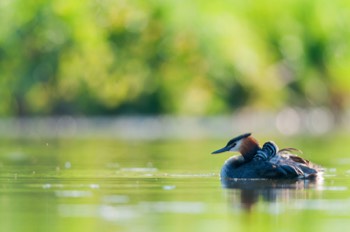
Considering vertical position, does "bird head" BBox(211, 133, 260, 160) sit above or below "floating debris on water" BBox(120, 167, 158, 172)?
above

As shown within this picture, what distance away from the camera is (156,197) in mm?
12648

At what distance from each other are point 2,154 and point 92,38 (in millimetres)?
16775

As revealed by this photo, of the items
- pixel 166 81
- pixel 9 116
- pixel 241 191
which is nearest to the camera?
pixel 241 191

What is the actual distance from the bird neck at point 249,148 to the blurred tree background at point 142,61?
71.2ft

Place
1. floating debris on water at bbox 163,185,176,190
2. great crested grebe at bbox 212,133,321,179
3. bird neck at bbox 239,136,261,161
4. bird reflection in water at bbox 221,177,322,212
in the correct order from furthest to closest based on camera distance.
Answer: bird neck at bbox 239,136,261,161 → great crested grebe at bbox 212,133,321,179 → floating debris on water at bbox 163,185,176,190 → bird reflection in water at bbox 221,177,322,212

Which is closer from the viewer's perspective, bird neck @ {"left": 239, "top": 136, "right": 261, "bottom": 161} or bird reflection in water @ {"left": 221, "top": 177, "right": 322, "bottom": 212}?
bird reflection in water @ {"left": 221, "top": 177, "right": 322, "bottom": 212}

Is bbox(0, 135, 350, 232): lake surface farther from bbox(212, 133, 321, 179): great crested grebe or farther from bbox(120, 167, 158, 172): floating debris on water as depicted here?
bbox(212, 133, 321, 179): great crested grebe

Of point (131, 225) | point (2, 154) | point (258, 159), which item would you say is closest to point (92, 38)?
point (2, 154)

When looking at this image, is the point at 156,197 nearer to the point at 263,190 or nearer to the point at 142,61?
the point at 263,190

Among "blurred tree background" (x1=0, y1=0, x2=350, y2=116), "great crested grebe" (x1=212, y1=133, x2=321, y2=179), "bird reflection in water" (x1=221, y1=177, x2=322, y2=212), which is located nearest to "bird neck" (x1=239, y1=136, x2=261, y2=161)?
"great crested grebe" (x1=212, y1=133, x2=321, y2=179)

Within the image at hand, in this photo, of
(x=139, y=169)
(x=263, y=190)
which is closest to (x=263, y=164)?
(x=263, y=190)

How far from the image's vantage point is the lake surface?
10508mm

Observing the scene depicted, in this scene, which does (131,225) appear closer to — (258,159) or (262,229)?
(262,229)

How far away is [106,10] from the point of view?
40.8 metres
